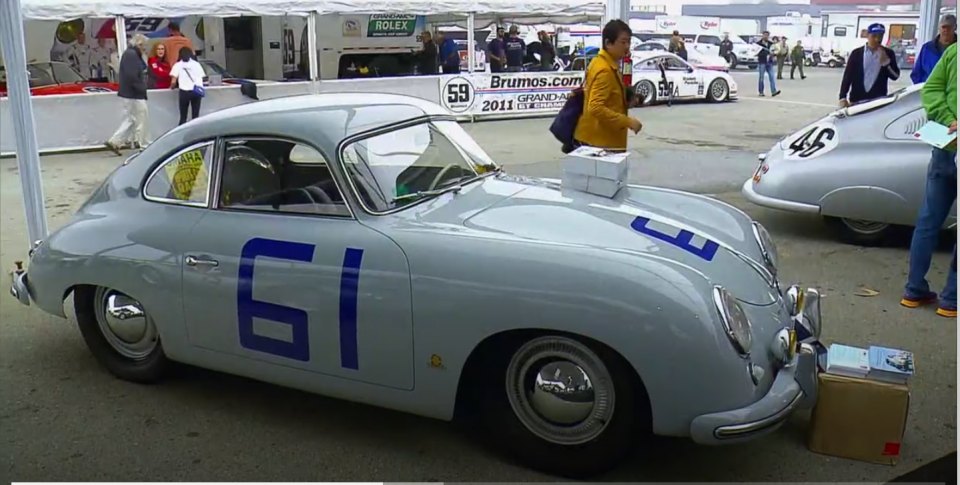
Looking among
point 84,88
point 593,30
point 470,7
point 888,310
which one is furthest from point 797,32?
point 888,310

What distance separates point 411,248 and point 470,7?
551 inches

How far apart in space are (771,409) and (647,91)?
1680cm

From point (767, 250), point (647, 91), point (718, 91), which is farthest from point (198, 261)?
point (718, 91)

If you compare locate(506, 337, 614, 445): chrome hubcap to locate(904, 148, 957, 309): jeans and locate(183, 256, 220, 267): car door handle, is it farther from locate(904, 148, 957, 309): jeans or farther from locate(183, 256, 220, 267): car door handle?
locate(904, 148, 957, 309): jeans

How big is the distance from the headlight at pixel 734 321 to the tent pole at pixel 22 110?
458cm

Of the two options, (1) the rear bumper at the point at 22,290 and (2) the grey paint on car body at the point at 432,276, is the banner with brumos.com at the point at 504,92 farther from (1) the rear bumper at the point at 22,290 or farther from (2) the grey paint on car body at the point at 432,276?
(2) the grey paint on car body at the point at 432,276

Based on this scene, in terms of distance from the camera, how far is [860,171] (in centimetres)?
673

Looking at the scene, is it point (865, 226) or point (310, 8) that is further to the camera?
point (310, 8)

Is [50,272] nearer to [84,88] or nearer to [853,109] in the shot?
[853,109]

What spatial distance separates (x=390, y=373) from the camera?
11.8 feet

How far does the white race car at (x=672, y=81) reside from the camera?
1933 centimetres

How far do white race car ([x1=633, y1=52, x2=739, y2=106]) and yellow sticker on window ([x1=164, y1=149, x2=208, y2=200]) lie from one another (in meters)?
15.6

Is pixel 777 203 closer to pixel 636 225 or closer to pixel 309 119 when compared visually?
pixel 636 225

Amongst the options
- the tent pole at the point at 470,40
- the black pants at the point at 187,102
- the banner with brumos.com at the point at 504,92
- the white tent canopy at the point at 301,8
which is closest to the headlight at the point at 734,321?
the black pants at the point at 187,102
